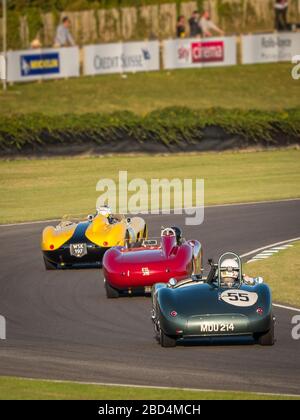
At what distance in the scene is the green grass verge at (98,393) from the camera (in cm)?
1216

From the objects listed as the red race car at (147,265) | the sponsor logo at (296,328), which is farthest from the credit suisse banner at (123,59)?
the sponsor logo at (296,328)

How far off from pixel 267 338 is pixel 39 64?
3513 cm

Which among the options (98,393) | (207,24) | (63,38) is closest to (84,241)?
(98,393)

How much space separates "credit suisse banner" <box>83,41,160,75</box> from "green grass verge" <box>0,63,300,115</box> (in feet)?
1.66

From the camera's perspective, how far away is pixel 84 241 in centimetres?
2089

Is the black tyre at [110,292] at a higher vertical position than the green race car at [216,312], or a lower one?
lower

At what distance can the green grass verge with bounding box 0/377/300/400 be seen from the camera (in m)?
12.2

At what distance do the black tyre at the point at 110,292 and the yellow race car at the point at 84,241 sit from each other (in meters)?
2.20

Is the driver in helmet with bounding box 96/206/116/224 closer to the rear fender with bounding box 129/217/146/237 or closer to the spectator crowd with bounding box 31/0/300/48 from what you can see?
the rear fender with bounding box 129/217/146/237

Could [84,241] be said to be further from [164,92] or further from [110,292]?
[164,92]

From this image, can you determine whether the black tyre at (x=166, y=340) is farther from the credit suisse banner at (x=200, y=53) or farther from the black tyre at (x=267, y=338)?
the credit suisse banner at (x=200, y=53)

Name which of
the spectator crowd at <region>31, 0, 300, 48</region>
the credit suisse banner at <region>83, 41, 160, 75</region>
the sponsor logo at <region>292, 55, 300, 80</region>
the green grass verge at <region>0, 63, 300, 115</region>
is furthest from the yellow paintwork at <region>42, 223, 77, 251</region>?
the sponsor logo at <region>292, 55, 300, 80</region>
